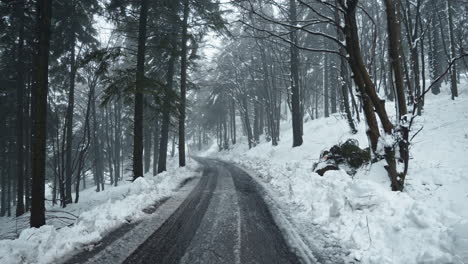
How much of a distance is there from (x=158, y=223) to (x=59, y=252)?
194cm

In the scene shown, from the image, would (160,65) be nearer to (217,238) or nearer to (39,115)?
(39,115)

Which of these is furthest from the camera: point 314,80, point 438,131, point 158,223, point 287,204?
point 314,80

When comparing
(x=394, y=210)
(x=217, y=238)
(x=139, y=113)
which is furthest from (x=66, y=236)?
(x=139, y=113)

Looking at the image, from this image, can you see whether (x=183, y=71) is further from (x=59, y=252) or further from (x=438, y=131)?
(x=59, y=252)

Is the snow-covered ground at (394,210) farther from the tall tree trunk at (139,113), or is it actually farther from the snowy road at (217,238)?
the tall tree trunk at (139,113)

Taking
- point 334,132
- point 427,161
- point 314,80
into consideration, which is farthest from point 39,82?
point 314,80

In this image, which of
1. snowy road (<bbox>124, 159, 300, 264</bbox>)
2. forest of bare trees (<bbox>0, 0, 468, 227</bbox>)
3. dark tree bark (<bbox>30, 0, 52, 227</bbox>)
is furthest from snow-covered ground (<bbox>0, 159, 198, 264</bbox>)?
forest of bare trees (<bbox>0, 0, 468, 227</bbox>)

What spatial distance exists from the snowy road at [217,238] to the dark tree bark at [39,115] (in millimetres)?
4003

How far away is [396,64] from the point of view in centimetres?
593

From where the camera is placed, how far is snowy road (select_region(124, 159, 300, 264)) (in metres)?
4.01

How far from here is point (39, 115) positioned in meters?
7.53

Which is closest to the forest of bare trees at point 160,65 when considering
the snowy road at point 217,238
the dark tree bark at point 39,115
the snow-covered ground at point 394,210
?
the dark tree bark at point 39,115

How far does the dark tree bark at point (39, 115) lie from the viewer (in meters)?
7.50

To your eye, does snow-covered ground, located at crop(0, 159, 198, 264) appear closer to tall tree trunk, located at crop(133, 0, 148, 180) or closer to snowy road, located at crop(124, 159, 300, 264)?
snowy road, located at crop(124, 159, 300, 264)
